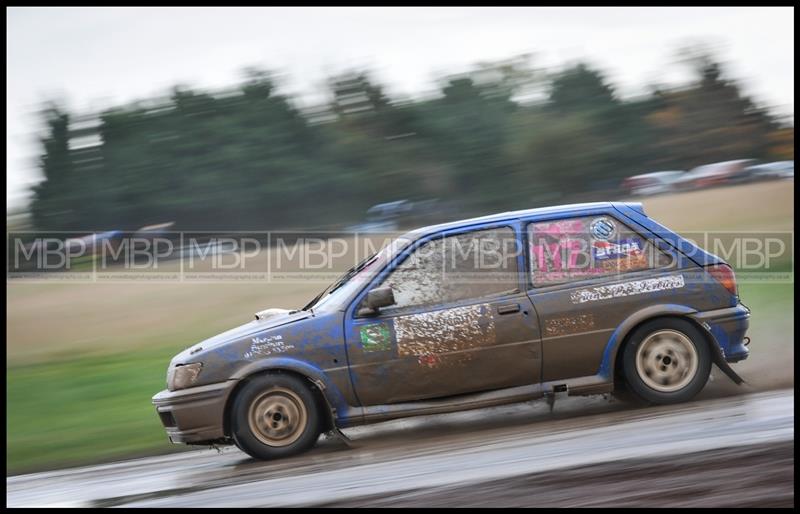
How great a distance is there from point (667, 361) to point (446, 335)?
1689mm

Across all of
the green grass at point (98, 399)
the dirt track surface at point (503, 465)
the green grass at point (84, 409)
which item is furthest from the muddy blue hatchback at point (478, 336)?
the green grass at point (84, 409)

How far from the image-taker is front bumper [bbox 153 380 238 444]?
6656mm

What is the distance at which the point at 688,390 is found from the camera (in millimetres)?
6906

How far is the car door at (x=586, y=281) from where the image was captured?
22.4ft

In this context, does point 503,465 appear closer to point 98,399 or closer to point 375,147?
point 98,399

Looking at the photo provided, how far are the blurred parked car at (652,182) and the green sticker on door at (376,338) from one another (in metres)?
15.1

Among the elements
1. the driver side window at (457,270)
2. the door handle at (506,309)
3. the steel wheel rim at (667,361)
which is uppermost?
the driver side window at (457,270)

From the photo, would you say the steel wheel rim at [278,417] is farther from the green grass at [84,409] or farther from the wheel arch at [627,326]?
the wheel arch at [627,326]

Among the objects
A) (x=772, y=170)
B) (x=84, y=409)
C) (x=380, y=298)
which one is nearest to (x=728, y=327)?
(x=380, y=298)

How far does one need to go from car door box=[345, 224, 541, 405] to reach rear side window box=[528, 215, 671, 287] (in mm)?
264

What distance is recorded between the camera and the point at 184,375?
22.2 ft

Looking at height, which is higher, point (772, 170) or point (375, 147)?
point (375, 147)

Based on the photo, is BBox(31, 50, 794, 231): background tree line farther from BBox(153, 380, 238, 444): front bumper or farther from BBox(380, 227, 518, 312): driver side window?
BBox(153, 380, 238, 444): front bumper

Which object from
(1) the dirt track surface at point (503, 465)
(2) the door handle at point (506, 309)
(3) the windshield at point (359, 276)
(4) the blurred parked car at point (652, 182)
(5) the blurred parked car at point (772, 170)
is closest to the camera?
(1) the dirt track surface at point (503, 465)
